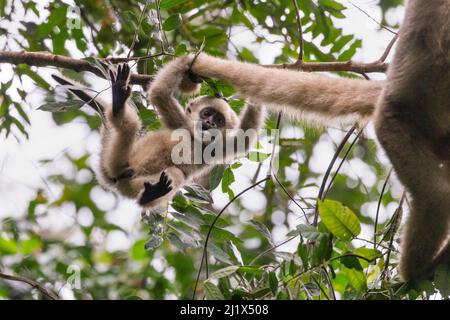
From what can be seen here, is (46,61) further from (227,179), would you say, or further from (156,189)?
(227,179)

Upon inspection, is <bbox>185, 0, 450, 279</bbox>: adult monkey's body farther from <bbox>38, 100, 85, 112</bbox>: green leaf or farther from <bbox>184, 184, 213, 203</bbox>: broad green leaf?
<bbox>38, 100, 85, 112</bbox>: green leaf

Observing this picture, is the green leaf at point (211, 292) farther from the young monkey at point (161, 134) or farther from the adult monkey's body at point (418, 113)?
the young monkey at point (161, 134)

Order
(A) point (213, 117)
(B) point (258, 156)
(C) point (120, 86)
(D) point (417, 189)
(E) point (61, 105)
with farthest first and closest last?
1. (A) point (213, 117)
2. (B) point (258, 156)
3. (C) point (120, 86)
4. (E) point (61, 105)
5. (D) point (417, 189)

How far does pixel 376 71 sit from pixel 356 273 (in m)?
1.94

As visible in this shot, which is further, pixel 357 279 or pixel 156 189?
pixel 156 189

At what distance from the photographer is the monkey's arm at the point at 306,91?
14.0 ft

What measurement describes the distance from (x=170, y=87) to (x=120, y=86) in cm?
43

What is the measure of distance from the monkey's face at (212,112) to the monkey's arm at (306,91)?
1.22 meters

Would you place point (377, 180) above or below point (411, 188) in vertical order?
above

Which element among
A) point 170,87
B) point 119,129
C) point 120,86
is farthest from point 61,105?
point 170,87

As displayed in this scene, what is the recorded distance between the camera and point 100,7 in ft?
23.7

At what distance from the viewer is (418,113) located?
3.98 meters
